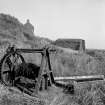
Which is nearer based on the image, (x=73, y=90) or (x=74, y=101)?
(x=74, y=101)

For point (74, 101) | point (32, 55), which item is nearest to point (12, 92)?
point (74, 101)

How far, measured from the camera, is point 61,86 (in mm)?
5668

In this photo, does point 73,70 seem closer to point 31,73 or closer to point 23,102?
point 31,73

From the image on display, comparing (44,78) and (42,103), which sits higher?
(44,78)

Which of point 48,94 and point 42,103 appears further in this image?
point 48,94

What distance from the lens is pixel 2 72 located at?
16.6ft

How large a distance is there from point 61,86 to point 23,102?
196cm

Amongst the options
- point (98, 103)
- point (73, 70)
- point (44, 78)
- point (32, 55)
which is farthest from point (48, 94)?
point (32, 55)

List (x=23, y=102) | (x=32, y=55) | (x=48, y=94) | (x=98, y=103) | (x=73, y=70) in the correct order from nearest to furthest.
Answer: (x=23, y=102), (x=98, y=103), (x=48, y=94), (x=73, y=70), (x=32, y=55)

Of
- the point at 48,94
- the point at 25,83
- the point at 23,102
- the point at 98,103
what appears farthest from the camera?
the point at 25,83

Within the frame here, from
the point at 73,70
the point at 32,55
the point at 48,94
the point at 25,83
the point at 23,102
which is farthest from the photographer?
the point at 32,55

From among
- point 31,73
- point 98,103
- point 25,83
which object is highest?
point 31,73

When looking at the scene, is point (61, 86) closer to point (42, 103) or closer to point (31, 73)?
point (31, 73)

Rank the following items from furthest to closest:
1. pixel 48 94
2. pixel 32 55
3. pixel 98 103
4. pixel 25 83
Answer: pixel 32 55
pixel 25 83
pixel 48 94
pixel 98 103
